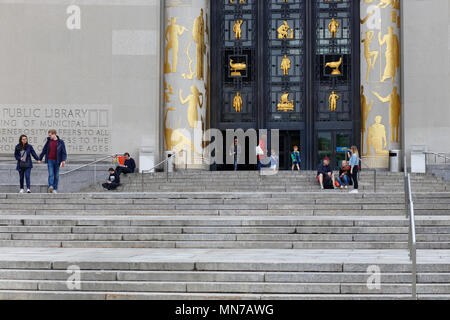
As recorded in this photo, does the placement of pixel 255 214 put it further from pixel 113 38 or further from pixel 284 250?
pixel 113 38

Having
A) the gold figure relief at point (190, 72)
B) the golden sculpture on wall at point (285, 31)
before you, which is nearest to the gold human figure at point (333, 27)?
the golden sculpture on wall at point (285, 31)

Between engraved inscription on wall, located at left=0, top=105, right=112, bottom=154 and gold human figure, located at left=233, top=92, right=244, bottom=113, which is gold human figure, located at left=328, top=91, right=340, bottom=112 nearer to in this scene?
gold human figure, located at left=233, top=92, right=244, bottom=113

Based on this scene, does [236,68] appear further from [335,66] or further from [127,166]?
[127,166]

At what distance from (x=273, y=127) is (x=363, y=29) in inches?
210

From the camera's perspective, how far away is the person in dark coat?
21.0 meters

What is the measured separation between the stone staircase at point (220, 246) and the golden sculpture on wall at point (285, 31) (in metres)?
13.7

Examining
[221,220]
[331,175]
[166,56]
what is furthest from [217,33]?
[221,220]

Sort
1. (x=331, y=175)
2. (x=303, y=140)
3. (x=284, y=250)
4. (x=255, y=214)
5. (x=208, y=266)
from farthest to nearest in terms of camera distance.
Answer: (x=303, y=140)
(x=331, y=175)
(x=255, y=214)
(x=284, y=250)
(x=208, y=266)

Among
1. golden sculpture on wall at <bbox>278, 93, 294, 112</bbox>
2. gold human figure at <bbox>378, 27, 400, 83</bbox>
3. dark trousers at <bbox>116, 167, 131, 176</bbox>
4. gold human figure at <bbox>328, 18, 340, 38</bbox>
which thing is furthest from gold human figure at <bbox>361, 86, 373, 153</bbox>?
dark trousers at <bbox>116, 167, 131, 176</bbox>

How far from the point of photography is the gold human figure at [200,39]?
26328 millimetres

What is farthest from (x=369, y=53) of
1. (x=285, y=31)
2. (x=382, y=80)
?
(x=285, y=31)

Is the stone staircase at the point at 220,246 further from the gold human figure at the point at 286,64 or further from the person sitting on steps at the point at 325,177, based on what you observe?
the gold human figure at the point at 286,64

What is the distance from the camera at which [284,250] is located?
35.8 ft

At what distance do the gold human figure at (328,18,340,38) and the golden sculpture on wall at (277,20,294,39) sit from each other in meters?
1.58
